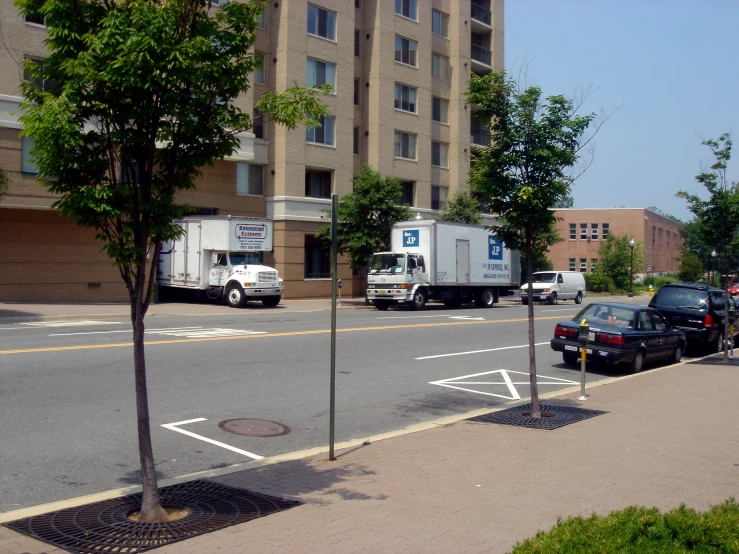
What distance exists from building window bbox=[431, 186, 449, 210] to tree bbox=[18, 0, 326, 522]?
42286mm

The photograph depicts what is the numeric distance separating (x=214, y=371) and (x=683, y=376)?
29.8 ft

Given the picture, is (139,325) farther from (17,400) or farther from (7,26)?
(7,26)

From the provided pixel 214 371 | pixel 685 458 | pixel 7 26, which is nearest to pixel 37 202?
pixel 7 26

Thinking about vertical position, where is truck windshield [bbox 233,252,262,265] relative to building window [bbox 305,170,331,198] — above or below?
below

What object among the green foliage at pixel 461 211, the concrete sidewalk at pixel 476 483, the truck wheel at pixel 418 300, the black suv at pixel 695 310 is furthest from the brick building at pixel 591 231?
the concrete sidewalk at pixel 476 483

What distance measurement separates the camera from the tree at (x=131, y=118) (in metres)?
5.67

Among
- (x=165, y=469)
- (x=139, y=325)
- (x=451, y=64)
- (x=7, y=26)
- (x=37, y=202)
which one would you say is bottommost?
(x=165, y=469)

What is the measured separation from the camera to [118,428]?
915cm

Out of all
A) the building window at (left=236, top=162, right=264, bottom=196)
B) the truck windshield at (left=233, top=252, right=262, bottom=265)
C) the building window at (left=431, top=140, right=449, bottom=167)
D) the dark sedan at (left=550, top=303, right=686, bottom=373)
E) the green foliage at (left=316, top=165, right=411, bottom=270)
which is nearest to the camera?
the dark sedan at (left=550, top=303, right=686, bottom=373)

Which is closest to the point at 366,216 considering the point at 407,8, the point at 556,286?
the point at 556,286

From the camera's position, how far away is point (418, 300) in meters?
33.8

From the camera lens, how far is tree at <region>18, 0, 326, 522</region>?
5.67m

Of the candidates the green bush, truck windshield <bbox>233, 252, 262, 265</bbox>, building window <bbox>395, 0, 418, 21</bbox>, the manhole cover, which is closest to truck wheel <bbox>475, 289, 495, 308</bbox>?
truck windshield <bbox>233, 252, 262, 265</bbox>

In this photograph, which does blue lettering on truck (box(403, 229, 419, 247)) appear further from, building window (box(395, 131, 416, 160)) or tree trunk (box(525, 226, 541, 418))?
tree trunk (box(525, 226, 541, 418))
